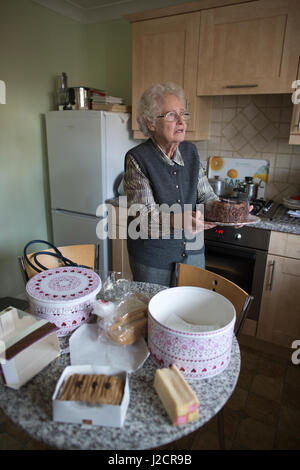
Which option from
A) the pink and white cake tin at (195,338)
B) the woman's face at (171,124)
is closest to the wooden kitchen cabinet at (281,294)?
the woman's face at (171,124)

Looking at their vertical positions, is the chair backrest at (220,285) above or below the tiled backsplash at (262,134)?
below

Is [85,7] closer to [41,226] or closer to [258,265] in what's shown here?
[41,226]

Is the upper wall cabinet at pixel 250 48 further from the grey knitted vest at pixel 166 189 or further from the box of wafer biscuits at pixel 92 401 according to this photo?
the box of wafer biscuits at pixel 92 401

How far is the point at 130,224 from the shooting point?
4.91 ft

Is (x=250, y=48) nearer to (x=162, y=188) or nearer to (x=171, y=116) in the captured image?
(x=171, y=116)

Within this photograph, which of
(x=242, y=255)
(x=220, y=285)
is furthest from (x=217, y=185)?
(x=220, y=285)

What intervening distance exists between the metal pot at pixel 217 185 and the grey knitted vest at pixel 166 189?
0.87 meters

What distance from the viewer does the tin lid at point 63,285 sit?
909 mm

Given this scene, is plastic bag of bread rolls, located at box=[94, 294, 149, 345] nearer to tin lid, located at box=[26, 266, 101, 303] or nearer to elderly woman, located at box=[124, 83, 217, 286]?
tin lid, located at box=[26, 266, 101, 303]

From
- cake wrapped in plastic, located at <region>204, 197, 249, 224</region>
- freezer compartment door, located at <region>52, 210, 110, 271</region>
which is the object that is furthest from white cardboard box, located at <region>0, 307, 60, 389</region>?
freezer compartment door, located at <region>52, 210, 110, 271</region>

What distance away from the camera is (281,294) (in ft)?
6.24

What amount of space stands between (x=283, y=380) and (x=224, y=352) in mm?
1269

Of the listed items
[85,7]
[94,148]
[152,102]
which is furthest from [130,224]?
[85,7]

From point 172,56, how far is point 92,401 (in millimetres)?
2099
